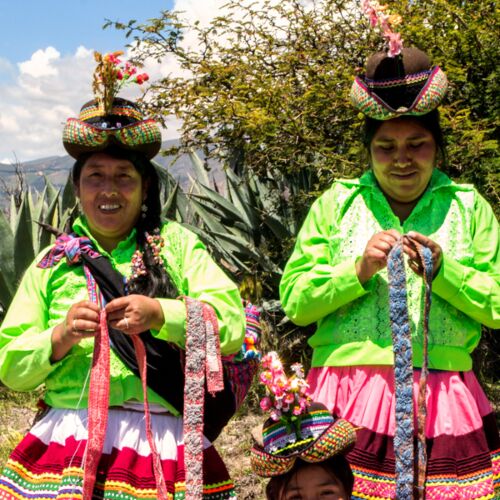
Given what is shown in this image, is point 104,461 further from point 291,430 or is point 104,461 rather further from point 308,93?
point 308,93

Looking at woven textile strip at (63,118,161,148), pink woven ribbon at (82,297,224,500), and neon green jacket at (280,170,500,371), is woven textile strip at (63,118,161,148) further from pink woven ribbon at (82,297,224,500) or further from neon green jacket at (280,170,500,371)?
neon green jacket at (280,170,500,371)

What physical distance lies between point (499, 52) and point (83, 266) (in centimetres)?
341

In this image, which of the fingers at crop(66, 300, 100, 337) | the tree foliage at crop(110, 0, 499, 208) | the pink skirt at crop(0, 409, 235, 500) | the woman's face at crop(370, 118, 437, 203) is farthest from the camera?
the tree foliage at crop(110, 0, 499, 208)

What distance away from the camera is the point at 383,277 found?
2443mm

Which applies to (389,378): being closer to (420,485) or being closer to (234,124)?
(420,485)

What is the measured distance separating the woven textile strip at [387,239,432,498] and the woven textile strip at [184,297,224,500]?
513 millimetres

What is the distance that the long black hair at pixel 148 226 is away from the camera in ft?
7.59

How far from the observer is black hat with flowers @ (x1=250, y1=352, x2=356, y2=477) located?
7.03 feet

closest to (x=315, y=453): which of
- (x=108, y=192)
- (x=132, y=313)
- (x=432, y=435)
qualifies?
(x=432, y=435)

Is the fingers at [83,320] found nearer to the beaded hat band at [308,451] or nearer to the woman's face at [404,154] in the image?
the beaded hat band at [308,451]

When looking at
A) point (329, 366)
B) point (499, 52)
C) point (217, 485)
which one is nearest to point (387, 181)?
point (329, 366)

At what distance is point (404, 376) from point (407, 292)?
35 centimetres

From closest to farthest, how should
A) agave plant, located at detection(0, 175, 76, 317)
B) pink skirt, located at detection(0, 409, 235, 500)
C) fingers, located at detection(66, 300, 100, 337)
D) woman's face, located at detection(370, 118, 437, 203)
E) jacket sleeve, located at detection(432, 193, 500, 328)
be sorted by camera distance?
fingers, located at detection(66, 300, 100, 337)
pink skirt, located at detection(0, 409, 235, 500)
jacket sleeve, located at detection(432, 193, 500, 328)
woman's face, located at detection(370, 118, 437, 203)
agave plant, located at detection(0, 175, 76, 317)

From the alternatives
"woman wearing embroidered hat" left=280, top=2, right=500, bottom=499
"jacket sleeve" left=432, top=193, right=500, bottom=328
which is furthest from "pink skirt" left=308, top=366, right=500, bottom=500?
"jacket sleeve" left=432, top=193, right=500, bottom=328
